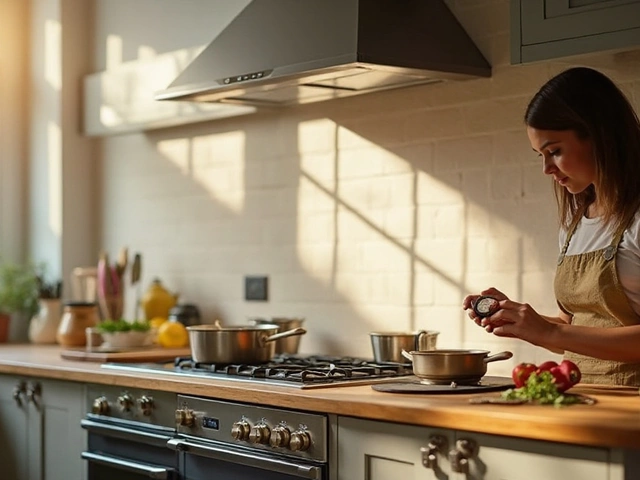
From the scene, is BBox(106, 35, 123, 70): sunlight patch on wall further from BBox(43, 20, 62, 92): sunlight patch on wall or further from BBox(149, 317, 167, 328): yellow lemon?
BBox(149, 317, 167, 328): yellow lemon

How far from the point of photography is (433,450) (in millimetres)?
2471

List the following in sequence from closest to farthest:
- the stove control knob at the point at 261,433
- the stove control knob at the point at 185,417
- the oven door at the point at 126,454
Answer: the stove control knob at the point at 261,433 < the stove control knob at the point at 185,417 < the oven door at the point at 126,454

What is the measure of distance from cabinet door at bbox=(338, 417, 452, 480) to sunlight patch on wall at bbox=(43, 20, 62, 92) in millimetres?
2897

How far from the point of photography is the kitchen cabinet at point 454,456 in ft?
7.14

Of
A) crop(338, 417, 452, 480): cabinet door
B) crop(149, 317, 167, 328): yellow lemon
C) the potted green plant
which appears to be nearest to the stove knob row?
crop(338, 417, 452, 480): cabinet door

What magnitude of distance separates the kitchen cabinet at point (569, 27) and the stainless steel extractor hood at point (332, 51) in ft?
1.43

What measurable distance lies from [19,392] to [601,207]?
7.43ft

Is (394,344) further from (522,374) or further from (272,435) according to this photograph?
(522,374)

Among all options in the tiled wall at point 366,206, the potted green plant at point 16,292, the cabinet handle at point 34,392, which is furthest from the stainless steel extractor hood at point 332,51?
the potted green plant at point 16,292

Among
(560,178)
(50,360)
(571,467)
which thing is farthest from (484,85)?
(50,360)

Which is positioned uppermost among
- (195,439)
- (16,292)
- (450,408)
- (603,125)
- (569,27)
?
(569,27)

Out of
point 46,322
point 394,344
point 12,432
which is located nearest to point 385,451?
point 394,344

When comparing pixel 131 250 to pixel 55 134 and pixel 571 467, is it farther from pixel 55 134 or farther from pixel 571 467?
pixel 571 467

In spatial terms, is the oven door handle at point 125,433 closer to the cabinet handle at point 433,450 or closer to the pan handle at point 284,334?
the pan handle at point 284,334
